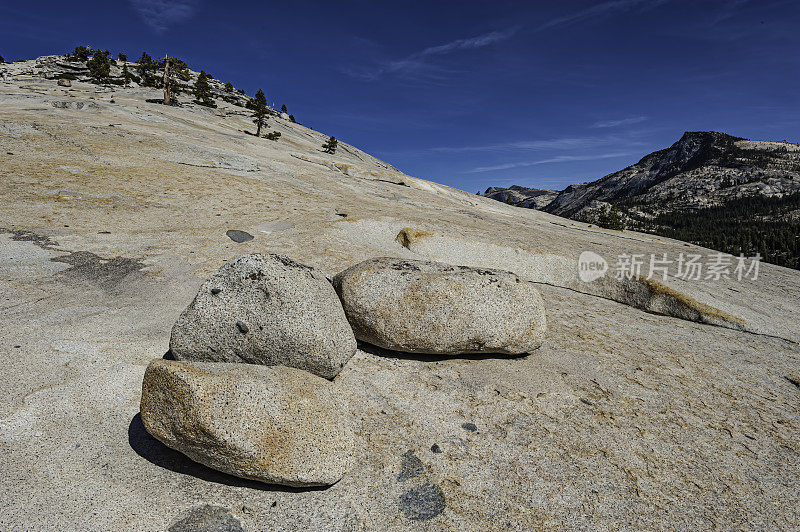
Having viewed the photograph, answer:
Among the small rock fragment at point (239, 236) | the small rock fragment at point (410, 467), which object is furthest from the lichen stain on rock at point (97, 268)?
the small rock fragment at point (410, 467)

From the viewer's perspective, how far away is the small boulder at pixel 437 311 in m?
7.42

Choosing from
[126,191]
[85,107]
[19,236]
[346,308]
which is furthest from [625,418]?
[85,107]

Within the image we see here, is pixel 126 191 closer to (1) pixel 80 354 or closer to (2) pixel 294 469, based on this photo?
(1) pixel 80 354

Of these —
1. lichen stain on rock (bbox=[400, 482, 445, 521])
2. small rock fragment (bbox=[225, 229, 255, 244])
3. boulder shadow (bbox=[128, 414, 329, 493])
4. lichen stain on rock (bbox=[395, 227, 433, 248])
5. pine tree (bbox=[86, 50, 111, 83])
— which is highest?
pine tree (bbox=[86, 50, 111, 83])

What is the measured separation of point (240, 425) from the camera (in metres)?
4.43

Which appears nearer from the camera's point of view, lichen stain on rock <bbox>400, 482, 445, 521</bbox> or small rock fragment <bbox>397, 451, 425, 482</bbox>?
lichen stain on rock <bbox>400, 482, 445, 521</bbox>

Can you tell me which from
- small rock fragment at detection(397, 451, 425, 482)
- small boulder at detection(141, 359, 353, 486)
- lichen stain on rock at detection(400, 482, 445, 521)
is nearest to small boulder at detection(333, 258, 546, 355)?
small rock fragment at detection(397, 451, 425, 482)

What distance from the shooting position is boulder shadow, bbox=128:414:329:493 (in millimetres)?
4684

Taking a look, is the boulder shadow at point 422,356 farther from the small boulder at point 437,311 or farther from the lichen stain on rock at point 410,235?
the lichen stain on rock at point 410,235

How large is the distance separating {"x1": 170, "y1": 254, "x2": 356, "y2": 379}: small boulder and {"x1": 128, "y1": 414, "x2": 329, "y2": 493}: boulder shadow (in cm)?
138

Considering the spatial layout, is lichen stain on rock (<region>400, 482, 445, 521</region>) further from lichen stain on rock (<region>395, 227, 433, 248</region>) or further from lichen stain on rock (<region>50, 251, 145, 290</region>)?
lichen stain on rock (<region>395, 227, 433, 248</region>)

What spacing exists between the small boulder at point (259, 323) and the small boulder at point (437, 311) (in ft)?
3.88

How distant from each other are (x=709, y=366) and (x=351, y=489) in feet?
28.1

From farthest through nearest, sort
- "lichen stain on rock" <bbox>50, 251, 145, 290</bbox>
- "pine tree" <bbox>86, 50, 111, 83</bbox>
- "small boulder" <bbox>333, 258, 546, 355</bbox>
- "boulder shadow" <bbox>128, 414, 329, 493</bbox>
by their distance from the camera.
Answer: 1. "pine tree" <bbox>86, 50, 111, 83</bbox>
2. "lichen stain on rock" <bbox>50, 251, 145, 290</bbox>
3. "small boulder" <bbox>333, 258, 546, 355</bbox>
4. "boulder shadow" <bbox>128, 414, 329, 493</bbox>
